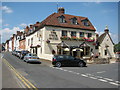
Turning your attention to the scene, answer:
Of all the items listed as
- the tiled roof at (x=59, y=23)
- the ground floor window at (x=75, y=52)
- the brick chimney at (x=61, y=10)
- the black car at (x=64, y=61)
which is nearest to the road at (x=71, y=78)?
the black car at (x=64, y=61)

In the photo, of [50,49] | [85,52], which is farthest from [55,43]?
[85,52]

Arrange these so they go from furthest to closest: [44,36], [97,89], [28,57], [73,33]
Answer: [73,33]
[44,36]
[28,57]
[97,89]

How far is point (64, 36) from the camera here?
2991cm

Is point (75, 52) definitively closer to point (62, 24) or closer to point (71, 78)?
point (62, 24)

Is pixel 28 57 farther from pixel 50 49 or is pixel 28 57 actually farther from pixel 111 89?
pixel 111 89

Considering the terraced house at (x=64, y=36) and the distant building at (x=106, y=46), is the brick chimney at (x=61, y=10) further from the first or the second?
the distant building at (x=106, y=46)

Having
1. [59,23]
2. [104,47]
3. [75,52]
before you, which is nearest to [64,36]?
[59,23]

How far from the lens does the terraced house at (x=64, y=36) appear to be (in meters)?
28.6

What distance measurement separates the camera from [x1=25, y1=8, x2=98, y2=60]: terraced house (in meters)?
28.6

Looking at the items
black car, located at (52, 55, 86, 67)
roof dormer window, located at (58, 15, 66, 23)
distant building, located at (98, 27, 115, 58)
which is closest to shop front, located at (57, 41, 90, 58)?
roof dormer window, located at (58, 15, 66, 23)

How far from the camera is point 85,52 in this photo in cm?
3288

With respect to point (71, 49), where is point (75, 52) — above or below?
below

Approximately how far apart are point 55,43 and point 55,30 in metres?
2.68

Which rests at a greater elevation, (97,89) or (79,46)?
(79,46)
